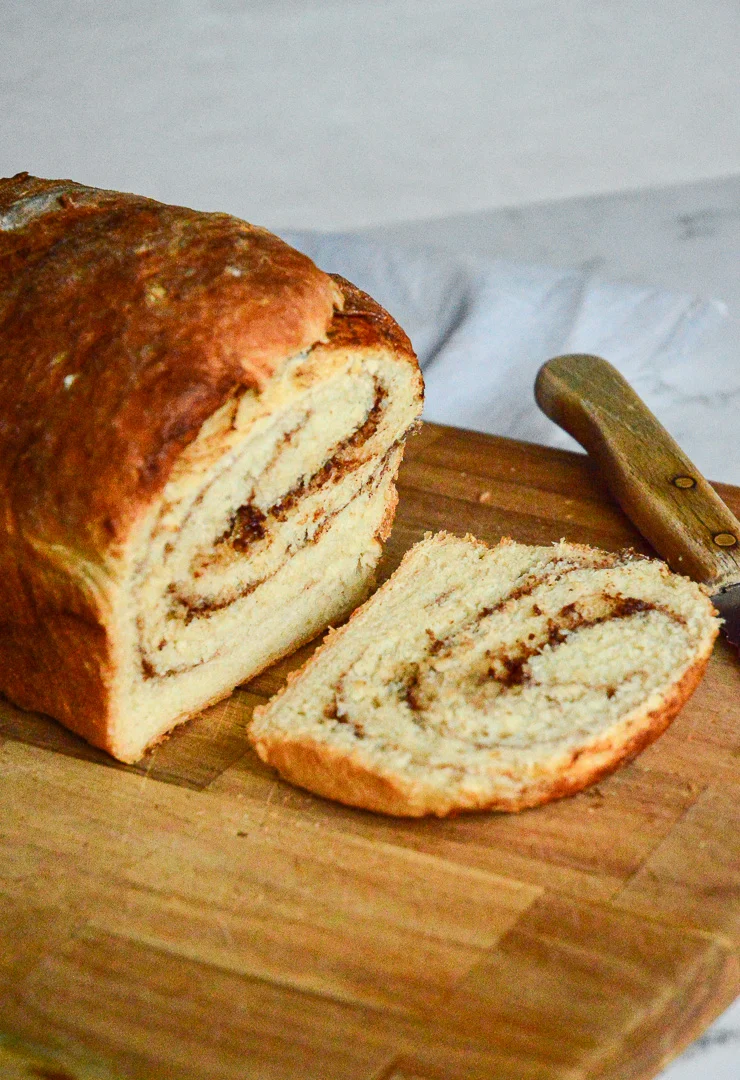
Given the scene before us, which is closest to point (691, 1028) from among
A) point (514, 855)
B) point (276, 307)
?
point (514, 855)

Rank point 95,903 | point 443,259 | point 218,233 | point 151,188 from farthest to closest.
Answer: point 151,188, point 443,259, point 218,233, point 95,903

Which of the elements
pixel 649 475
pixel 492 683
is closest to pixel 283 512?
pixel 492 683

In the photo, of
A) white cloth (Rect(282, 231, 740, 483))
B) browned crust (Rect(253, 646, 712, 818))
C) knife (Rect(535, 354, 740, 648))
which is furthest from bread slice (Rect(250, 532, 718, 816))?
white cloth (Rect(282, 231, 740, 483))

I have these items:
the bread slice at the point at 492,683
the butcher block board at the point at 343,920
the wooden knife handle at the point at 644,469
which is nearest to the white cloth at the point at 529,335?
the wooden knife handle at the point at 644,469

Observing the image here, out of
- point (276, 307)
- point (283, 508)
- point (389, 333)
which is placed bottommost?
point (283, 508)

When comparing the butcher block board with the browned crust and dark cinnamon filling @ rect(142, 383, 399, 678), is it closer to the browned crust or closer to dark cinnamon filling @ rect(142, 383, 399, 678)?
the browned crust

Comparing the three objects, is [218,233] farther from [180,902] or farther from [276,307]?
[180,902]

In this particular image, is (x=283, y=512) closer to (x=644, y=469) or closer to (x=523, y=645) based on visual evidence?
(x=523, y=645)
